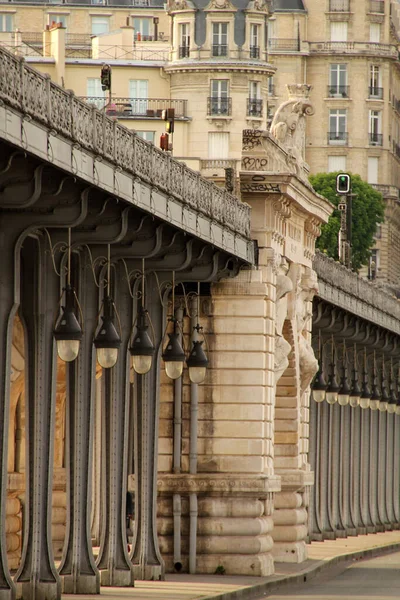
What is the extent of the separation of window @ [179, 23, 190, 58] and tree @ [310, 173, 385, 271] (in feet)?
41.9

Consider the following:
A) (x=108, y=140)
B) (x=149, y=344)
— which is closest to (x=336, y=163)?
(x=149, y=344)

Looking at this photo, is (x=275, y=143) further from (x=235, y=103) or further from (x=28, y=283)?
(x=235, y=103)

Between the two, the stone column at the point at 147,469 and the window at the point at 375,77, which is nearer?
the stone column at the point at 147,469

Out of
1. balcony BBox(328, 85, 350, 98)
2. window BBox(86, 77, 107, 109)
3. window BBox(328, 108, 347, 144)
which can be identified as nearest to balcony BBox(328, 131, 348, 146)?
window BBox(328, 108, 347, 144)

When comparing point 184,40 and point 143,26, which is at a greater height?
point 143,26

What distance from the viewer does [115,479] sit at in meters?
42.8

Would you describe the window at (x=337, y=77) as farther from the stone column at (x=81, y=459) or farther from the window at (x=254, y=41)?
the stone column at (x=81, y=459)

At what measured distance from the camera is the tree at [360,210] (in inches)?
6181

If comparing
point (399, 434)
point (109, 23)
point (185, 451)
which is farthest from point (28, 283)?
point (109, 23)

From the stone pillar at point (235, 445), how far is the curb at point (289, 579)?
1.97 ft

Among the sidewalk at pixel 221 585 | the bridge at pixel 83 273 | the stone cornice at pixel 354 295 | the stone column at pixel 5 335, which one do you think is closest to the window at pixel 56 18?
the stone cornice at pixel 354 295

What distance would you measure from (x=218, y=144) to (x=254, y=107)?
3.72 meters

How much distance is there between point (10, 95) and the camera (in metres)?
31.1

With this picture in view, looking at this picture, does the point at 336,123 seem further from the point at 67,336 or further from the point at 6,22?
the point at 67,336
